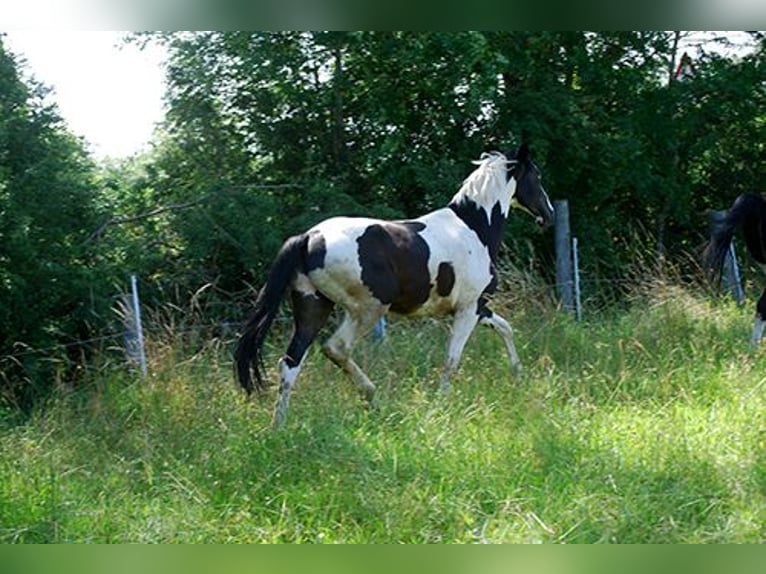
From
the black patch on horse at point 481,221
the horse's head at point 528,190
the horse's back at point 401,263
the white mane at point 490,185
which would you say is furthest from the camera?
the horse's head at point 528,190

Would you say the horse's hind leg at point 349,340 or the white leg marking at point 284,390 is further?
the horse's hind leg at point 349,340

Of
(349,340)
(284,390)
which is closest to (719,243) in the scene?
(349,340)

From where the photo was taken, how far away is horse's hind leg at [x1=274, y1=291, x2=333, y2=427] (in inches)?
217

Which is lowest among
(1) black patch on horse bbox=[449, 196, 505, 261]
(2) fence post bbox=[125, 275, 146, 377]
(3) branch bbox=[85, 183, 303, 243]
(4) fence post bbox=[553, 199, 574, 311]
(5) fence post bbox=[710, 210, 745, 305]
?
(5) fence post bbox=[710, 210, 745, 305]

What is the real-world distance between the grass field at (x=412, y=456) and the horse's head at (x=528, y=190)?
1256 mm

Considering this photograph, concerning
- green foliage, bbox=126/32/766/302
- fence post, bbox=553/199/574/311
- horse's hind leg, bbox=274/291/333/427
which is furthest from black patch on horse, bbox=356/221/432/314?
fence post, bbox=553/199/574/311

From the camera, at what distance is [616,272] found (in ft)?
41.7

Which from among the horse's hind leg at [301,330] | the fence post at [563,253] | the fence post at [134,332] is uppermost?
the horse's hind leg at [301,330]

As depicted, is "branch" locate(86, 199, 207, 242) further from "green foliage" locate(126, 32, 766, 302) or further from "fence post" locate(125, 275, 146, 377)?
"fence post" locate(125, 275, 146, 377)

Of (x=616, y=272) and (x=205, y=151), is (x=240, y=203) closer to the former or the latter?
(x=205, y=151)

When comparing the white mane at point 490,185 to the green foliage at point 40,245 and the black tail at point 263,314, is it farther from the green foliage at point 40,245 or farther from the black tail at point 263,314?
the green foliage at point 40,245

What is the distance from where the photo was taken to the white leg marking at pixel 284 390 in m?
5.20

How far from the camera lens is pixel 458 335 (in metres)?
6.44

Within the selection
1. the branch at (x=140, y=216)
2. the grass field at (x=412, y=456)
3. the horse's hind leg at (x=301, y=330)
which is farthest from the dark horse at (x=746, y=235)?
the branch at (x=140, y=216)
